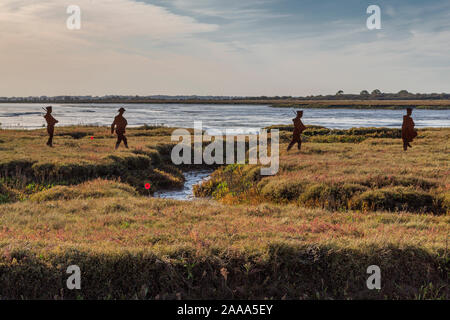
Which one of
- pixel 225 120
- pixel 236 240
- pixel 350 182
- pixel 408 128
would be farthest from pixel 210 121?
pixel 236 240

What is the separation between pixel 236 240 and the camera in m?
9.62

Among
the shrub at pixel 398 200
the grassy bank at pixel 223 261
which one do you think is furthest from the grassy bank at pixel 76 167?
the shrub at pixel 398 200

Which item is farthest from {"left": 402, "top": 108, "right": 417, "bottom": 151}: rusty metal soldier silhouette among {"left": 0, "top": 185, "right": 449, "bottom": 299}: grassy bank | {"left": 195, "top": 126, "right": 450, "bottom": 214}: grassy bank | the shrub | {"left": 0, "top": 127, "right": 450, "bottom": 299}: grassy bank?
{"left": 0, "top": 185, "right": 449, "bottom": 299}: grassy bank

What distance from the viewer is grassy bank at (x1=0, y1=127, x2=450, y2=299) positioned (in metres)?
8.05

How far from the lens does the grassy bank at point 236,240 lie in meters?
8.05

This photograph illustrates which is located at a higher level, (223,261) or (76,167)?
(76,167)

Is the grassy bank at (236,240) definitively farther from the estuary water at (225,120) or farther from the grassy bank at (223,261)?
the estuary water at (225,120)

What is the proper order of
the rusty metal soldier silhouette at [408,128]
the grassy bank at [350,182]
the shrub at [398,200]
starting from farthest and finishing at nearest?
the rusty metal soldier silhouette at [408,128] → the grassy bank at [350,182] → the shrub at [398,200]

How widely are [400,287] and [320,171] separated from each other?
12937 mm

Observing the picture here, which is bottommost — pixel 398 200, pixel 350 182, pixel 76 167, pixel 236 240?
pixel 398 200

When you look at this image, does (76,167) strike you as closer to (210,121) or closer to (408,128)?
(408,128)

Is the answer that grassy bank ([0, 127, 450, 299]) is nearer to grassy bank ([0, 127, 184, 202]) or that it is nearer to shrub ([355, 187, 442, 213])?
shrub ([355, 187, 442, 213])

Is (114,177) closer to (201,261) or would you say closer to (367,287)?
(201,261)
